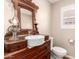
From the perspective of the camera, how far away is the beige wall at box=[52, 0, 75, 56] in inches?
127

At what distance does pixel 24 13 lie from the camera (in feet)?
6.84

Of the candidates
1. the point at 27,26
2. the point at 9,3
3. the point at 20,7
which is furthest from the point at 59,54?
the point at 9,3

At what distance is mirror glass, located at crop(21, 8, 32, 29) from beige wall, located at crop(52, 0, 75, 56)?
5.30ft

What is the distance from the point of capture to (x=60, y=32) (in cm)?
353

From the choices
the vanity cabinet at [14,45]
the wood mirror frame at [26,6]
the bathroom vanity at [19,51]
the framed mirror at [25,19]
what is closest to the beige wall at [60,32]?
the wood mirror frame at [26,6]

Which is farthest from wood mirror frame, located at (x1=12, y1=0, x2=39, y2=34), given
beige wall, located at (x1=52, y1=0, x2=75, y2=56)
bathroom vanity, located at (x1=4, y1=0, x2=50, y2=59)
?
beige wall, located at (x1=52, y1=0, x2=75, y2=56)

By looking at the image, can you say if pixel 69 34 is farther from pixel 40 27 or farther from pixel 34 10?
pixel 34 10

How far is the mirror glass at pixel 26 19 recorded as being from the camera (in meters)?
2.01

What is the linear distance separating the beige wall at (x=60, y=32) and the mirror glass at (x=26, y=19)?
162cm

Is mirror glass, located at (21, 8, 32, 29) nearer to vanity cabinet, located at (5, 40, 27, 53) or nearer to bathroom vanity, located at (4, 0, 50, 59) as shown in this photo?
bathroom vanity, located at (4, 0, 50, 59)

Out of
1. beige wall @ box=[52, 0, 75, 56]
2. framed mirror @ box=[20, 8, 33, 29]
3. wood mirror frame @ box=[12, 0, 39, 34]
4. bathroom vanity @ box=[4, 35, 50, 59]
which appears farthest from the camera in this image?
beige wall @ box=[52, 0, 75, 56]

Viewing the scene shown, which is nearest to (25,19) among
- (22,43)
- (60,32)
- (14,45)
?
(22,43)

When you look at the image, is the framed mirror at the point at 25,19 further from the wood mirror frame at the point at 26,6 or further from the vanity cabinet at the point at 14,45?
the vanity cabinet at the point at 14,45
